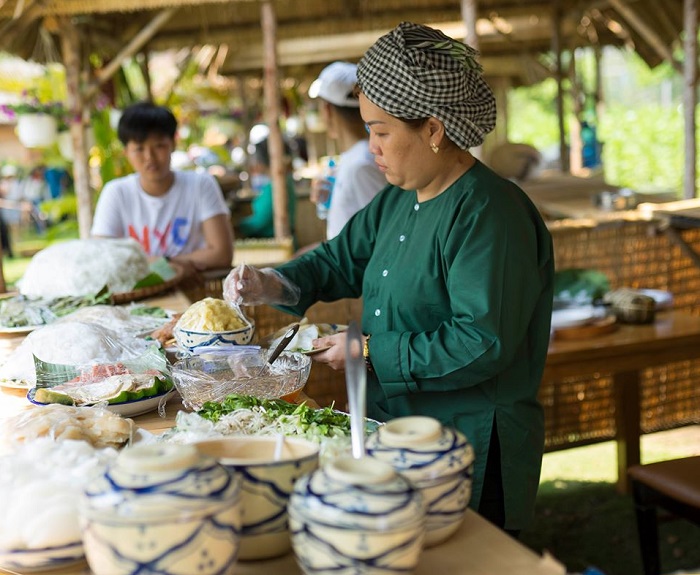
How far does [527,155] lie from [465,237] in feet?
21.7

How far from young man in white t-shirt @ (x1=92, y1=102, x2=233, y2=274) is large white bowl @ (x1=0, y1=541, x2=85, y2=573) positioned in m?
2.85

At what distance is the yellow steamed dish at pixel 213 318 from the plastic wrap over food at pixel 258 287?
0.12ft

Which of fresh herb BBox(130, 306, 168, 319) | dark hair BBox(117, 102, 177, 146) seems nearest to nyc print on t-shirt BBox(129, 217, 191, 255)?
dark hair BBox(117, 102, 177, 146)

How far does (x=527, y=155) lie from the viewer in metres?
8.27

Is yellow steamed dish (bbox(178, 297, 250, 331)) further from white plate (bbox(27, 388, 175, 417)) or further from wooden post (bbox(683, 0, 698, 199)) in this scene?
wooden post (bbox(683, 0, 698, 199))

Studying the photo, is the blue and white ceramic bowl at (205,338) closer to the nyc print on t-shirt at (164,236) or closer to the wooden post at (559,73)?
the nyc print on t-shirt at (164,236)

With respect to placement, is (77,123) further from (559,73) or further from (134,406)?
(559,73)

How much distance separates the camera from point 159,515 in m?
0.98

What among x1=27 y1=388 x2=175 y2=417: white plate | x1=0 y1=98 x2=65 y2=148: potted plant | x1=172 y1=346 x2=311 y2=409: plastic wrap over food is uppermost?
x1=0 y1=98 x2=65 y2=148: potted plant

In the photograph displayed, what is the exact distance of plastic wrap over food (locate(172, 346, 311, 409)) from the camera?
1836 millimetres

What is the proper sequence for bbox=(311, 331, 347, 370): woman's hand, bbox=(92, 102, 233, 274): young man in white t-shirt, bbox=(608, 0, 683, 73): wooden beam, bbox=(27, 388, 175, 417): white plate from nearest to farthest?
bbox=(27, 388, 175, 417): white plate, bbox=(311, 331, 347, 370): woman's hand, bbox=(92, 102, 233, 274): young man in white t-shirt, bbox=(608, 0, 683, 73): wooden beam

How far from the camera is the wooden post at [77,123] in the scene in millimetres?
6688

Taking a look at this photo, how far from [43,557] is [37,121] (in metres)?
7.74

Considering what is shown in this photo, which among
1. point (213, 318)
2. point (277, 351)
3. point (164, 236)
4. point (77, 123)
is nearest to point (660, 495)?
point (277, 351)
